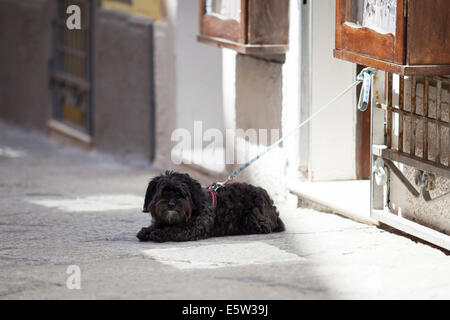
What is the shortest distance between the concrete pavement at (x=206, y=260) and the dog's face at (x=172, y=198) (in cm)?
21

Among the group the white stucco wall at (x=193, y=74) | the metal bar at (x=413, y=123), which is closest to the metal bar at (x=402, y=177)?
the metal bar at (x=413, y=123)

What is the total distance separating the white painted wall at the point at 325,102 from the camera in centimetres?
835

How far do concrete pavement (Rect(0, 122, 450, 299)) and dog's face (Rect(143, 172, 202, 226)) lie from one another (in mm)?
213

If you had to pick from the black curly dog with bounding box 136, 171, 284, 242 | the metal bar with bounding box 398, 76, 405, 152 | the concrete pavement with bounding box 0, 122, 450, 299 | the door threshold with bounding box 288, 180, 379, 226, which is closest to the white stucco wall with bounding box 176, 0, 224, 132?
the concrete pavement with bounding box 0, 122, 450, 299

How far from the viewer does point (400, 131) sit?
23.2 ft

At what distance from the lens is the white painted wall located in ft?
27.4

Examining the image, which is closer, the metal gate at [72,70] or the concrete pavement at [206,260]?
the concrete pavement at [206,260]

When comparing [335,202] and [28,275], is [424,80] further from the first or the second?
[28,275]

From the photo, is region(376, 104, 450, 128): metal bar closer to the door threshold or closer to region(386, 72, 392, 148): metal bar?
region(386, 72, 392, 148): metal bar

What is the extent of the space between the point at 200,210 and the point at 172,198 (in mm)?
283

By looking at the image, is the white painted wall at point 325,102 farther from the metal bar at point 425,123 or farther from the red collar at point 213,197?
the metal bar at point 425,123

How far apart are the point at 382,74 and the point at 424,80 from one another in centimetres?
53
